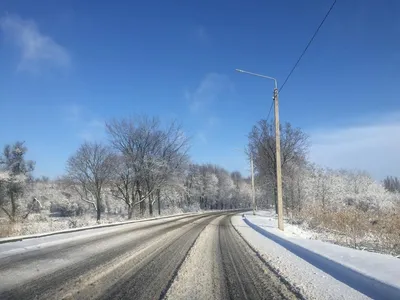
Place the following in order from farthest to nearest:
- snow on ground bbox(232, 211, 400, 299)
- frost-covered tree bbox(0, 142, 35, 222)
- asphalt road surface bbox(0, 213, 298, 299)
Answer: frost-covered tree bbox(0, 142, 35, 222) < snow on ground bbox(232, 211, 400, 299) < asphalt road surface bbox(0, 213, 298, 299)

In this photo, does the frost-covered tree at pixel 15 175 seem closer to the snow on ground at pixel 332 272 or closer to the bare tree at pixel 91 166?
the bare tree at pixel 91 166

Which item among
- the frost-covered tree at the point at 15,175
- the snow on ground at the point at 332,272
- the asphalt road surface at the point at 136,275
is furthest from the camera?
the frost-covered tree at the point at 15,175

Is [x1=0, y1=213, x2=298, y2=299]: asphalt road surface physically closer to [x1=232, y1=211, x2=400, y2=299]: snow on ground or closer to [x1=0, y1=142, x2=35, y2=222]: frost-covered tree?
[x1=232, y1=211, x2=400, y2=299]: snow on ground

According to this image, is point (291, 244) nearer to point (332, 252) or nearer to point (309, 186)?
point (332, 252)

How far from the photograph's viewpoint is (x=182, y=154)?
52.1 metres

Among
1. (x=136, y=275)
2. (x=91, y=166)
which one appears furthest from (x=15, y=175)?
(x=136, y=275)

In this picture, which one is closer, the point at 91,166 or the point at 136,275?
the point at 136,275

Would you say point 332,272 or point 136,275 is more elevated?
point 136,275

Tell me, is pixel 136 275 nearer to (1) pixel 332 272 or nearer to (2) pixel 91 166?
(1) pixel 332 272

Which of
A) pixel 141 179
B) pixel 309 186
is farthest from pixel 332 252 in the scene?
pixel 309 186

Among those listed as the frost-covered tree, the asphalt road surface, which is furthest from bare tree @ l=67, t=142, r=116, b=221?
the asphalt road surface

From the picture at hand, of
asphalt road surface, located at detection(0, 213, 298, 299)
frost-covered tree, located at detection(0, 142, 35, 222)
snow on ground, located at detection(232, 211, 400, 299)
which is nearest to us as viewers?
asphalt road surface, located at detection(0, 213, 298, 299)

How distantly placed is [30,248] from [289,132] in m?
39.0

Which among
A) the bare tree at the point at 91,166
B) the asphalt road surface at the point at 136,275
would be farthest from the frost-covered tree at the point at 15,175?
the asphalt road surface at the point at 136,275
